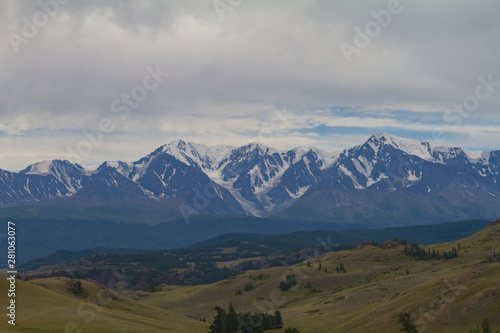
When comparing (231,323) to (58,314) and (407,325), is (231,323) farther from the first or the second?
(407,325)

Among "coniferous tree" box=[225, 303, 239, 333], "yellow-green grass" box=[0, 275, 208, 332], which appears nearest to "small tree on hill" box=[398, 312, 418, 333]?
"coniferous tree" box=[225, 303, 239, 333]

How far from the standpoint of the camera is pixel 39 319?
85.0m

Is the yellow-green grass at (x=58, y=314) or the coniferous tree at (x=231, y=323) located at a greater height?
the yellow-green grass at (x=58, y=314)

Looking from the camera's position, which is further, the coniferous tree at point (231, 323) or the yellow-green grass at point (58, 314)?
the coniferous tree at point (231, 323)

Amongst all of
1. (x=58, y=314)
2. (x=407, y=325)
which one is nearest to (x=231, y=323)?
(x=58, y=314)

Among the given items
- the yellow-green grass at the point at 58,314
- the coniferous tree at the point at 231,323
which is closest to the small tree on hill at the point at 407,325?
the coniferous tree at the point at 231,323

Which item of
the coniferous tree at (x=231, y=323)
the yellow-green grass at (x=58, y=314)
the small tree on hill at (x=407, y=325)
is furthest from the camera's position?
the coniferous tree at (x=231, y=323)

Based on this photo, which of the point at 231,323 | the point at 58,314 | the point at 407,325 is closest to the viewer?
the point at 407,325

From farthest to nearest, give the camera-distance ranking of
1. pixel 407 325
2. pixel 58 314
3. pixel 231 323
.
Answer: pixel 231 323, pixel 58 314, pixel 407 325

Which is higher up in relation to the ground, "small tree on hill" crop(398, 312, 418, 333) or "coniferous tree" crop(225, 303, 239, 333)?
"small tree on hill" crop(398, 312, 418, 333)

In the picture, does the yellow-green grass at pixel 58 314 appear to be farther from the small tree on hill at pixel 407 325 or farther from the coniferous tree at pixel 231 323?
the small tree on hill at pixel 407 325

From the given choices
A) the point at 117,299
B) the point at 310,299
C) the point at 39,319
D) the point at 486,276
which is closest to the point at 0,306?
the point at 39,319

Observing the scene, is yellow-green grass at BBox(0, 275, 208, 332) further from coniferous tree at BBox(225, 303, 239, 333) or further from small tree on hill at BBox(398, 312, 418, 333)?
small tree on hill at BBox(398, 312, 418, 333)

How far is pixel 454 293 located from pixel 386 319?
13.0 metres
